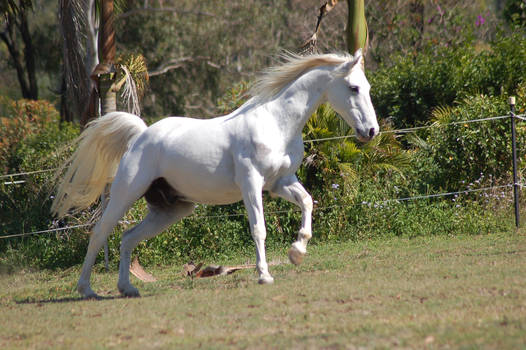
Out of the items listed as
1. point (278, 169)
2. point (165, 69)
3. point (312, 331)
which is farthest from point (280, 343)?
point (165, 69)

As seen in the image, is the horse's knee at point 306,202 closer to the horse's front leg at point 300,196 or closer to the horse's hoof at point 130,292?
the horse's front leg at point 300,196

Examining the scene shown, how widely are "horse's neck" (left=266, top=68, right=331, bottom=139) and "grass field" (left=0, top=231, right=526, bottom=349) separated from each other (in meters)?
1.50

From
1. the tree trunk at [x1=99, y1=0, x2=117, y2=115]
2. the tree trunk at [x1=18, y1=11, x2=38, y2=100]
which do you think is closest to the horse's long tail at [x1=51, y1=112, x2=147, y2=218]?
the tree trunk at [x1=99, y1=0, x2=117, y2=115]

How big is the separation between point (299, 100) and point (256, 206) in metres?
1.13

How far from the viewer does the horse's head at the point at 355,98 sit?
255 inches

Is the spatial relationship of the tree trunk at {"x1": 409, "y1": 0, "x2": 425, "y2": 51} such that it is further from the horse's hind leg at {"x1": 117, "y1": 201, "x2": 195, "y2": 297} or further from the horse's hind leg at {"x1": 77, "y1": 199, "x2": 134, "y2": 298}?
the horse's hind leg at {"x1": 77, "y1": 199, "x2": 134, "y2": 298}

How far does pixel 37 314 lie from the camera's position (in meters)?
6.02

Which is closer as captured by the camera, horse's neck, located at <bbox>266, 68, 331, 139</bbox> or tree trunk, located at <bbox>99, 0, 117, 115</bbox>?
horse's neck, located at <bbox>266, 68, 331, 139</bbox>

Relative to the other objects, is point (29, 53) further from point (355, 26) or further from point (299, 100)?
point (299, 100)

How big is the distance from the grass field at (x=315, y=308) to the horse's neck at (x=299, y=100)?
1.50 m

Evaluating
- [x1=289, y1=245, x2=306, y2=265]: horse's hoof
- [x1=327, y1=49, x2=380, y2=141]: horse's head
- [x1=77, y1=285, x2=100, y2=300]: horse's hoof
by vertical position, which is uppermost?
[x1=327, y1=49, x2=380, y2=141]: horse's head

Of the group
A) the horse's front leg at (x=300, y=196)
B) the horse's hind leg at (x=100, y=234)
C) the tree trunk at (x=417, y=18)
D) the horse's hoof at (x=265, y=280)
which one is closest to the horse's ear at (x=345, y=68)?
the horse's front leg at (x=300, y=196)

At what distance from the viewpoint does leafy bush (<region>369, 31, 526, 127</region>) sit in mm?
12297

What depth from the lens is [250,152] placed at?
6.39 meters
